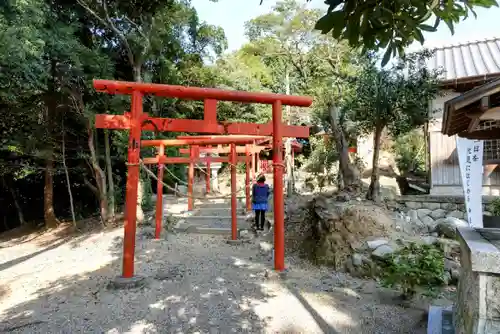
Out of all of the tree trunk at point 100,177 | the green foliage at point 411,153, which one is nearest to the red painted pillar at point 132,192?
the tree trunk at point 100,177

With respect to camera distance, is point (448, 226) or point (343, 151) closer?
point (448, 226)

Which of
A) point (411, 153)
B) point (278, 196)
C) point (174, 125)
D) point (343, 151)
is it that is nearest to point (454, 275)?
point (278, 196)

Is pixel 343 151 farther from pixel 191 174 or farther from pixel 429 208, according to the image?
pixel 191 174

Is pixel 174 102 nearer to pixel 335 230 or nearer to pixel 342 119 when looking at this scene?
pixel 342 119

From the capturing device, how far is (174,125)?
612 cm

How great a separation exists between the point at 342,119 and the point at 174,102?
723 centimetres

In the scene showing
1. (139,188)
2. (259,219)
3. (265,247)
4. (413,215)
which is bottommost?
(265,247)

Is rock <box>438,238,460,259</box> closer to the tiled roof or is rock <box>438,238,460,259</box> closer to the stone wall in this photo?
the stone wall

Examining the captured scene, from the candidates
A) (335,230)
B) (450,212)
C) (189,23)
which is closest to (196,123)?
(335,230)

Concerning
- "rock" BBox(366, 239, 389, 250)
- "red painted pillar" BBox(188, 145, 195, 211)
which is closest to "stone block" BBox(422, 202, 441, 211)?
"rock" BBox(366, 239, 389, 250)

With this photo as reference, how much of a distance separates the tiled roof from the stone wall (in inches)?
124

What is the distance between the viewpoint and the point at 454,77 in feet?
32.3

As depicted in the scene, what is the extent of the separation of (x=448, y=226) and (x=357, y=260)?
2684 mm

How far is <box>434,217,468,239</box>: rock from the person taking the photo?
8.30m
